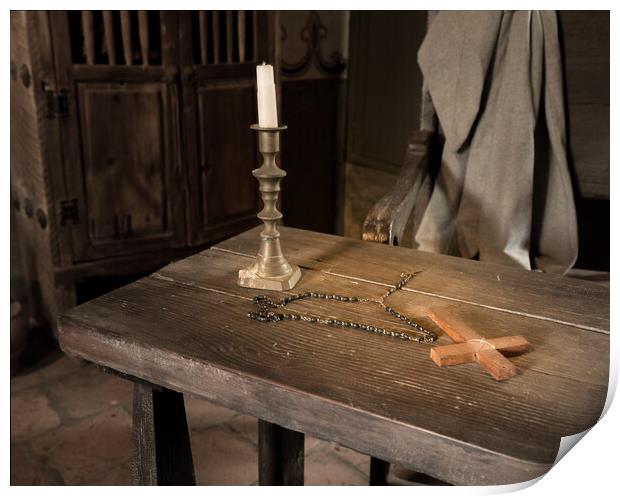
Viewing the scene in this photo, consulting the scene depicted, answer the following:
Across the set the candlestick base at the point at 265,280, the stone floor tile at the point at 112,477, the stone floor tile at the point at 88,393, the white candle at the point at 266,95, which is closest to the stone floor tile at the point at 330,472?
the stone floor tile at the point at 112,477

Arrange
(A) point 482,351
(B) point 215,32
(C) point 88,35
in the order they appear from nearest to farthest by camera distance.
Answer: (A) point 482,351 → (C) point 88,35 → (B) point 215,32

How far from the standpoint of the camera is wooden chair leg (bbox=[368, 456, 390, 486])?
6.35 ft

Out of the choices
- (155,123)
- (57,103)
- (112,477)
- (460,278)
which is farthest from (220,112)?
(460,278)

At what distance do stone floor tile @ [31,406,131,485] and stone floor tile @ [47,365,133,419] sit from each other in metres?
0.07

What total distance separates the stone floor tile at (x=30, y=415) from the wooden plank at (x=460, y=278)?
52.0 inches

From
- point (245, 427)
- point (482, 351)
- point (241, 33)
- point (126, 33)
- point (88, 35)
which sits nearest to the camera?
point (482, 351)

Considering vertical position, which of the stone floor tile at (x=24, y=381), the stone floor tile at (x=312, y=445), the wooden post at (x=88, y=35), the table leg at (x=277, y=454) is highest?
the wooden post at (x=88, y=35)

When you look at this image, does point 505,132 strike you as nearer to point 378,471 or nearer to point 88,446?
point 378,471

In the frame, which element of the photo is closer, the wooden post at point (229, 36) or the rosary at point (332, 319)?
the rosary at point (332, 319)

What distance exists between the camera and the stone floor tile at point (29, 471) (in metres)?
2.13

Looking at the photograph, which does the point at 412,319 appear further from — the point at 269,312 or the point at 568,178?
the point at 568,178

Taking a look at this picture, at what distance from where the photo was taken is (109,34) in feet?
8.63

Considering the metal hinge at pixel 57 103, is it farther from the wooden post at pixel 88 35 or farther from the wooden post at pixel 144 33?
the wooden post at pixel 144 33

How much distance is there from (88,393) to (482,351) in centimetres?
209
